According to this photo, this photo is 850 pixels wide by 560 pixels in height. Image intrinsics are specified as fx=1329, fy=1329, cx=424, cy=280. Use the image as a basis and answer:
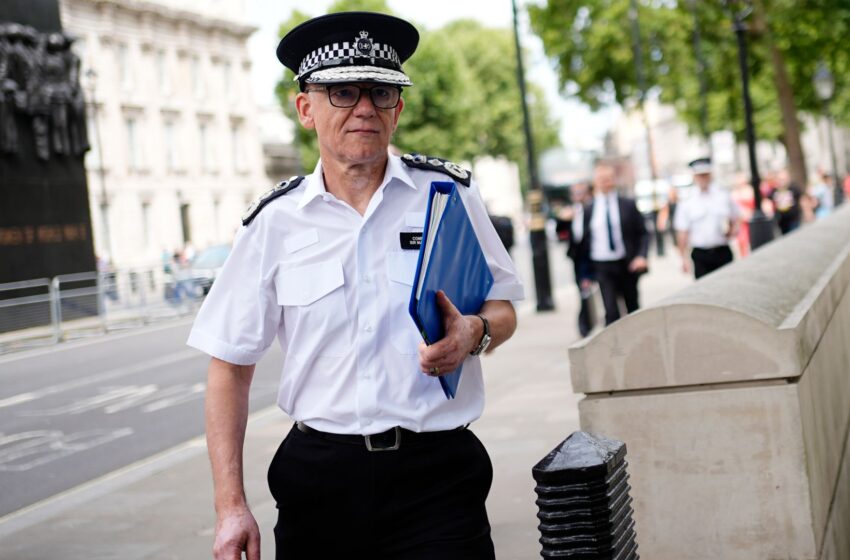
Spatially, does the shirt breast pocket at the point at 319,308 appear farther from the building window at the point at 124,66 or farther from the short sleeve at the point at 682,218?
the building window at the point at 124,66

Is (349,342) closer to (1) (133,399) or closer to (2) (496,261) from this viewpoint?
(2) (496,261)

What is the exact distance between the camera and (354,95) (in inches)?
120

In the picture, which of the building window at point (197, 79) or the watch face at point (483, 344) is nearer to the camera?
the watch face at point (483, 344)

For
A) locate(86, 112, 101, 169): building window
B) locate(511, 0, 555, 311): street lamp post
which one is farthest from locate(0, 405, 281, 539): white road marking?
locate(86, 112, 101, 169): building window

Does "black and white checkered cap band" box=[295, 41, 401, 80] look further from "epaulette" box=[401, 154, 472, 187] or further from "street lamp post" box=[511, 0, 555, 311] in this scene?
"street lamp post" box=[511, 0, 555, 311]

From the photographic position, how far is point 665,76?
177 feet

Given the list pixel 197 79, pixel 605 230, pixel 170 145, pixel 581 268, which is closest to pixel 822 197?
pixel 581 268

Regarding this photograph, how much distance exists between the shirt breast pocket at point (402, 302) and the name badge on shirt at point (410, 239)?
1.0 inches

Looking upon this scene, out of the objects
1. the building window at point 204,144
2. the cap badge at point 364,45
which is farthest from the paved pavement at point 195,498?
the building window at point 204,144

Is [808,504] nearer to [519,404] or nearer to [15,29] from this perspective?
[519,404]

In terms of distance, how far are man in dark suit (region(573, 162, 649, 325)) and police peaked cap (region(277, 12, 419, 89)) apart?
8904 mm

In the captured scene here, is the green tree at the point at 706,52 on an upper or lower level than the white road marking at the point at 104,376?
upper

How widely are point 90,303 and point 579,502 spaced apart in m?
21.8

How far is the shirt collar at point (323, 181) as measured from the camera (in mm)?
3057
